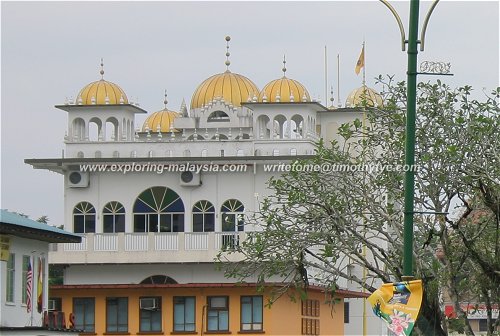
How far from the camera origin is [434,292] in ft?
78.3

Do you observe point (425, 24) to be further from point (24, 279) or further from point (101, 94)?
point (101, 94)

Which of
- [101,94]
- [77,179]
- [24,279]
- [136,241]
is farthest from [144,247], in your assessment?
[24,279]

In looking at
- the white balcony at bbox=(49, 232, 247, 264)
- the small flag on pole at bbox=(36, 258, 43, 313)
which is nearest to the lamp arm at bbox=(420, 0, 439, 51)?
the small flag on pole at bbox=(36, 258, 43, 313)

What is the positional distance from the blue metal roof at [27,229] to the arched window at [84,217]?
14.3m

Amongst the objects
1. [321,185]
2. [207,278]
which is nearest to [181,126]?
[207,278]

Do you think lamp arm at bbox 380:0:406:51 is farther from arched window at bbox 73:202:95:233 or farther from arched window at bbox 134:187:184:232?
arched window at bbox 73:202:95:233

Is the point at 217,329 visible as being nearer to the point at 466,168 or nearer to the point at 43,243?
the point at 43,243

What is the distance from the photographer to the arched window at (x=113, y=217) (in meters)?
57.3

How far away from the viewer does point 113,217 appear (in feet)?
189

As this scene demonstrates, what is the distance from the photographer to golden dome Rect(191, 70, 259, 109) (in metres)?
62.8

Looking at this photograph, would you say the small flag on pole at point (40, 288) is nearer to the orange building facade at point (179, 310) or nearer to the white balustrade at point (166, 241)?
the orange building facade at point (179, 310)

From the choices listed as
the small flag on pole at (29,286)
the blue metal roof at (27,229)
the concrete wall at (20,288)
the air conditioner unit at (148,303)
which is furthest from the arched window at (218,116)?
the small flag on pole at (29,286)

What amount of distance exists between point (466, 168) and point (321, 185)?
4087 mm

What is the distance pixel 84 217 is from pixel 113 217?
123 centimetres
